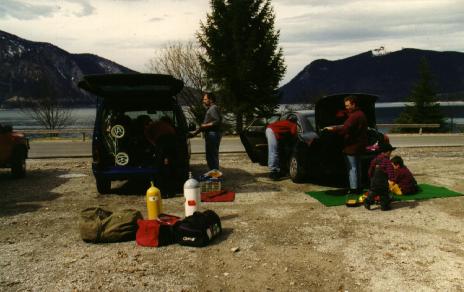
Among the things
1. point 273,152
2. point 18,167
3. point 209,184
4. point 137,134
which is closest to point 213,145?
point 209,184

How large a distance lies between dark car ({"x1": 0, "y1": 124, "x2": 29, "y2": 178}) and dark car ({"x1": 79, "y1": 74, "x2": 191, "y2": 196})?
3601 millimetres

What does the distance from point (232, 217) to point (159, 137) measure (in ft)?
7.35

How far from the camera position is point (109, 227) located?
18.8 feet

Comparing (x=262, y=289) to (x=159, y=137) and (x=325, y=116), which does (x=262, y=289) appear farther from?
(x=325, y=116)

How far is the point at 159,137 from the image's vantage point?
8055 mm

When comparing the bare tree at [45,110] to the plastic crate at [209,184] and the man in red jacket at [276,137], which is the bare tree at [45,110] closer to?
the man in red jacket at [276,137]

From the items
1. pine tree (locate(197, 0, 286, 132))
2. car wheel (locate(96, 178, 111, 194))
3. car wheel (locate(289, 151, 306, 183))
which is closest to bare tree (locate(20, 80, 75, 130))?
pine tree (locate(197, 0, 286, 132))

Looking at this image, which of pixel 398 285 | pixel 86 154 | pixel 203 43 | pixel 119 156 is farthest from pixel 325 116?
pixel 203 43

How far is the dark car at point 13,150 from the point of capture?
1067cm

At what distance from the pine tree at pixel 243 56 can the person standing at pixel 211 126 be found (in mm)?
17632

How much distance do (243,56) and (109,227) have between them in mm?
23036

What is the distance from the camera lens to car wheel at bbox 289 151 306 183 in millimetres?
9387

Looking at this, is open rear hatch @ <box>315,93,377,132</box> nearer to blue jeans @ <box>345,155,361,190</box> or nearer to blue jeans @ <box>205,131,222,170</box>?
blue jeans @ <box>345,155,361,190</box>

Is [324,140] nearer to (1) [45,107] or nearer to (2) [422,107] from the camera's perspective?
(1) [45,107]
